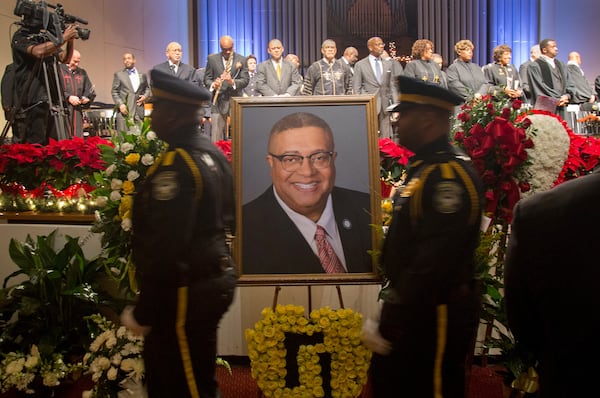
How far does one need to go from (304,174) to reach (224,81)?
19.5ft

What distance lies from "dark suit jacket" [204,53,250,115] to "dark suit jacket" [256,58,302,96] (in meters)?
0.37

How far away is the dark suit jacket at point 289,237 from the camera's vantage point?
2.86 metres

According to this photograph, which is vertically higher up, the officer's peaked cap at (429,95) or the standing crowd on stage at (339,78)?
the standing crowd on stage at (339,78)

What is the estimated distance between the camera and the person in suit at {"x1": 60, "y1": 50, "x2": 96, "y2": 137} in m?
7.50

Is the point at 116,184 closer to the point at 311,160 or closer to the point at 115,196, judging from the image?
the point at 115,196

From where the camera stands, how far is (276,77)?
923 centimetres

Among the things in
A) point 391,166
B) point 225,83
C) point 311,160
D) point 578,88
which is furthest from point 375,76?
point 311,160

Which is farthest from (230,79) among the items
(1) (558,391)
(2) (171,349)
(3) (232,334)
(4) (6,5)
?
(1) (558,391)

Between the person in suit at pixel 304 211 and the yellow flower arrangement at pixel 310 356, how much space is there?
23 cm

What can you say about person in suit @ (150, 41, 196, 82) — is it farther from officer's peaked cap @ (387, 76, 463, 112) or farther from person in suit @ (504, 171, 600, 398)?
person in suit @ (504, 171, 600, 398)

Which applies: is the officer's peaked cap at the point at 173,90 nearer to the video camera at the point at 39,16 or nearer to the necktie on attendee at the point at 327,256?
the necktie on attendee at the point at 327,256

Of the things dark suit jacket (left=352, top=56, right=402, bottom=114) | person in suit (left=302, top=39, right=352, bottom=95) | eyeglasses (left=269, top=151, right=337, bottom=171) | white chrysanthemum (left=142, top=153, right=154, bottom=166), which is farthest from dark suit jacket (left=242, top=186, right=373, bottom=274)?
person in suit (left=302, top=39, right=352, bottom=95)

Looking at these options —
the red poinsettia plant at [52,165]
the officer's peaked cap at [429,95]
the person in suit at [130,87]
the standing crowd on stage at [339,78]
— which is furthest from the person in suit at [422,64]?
the officer's peaked cap at [429,95]

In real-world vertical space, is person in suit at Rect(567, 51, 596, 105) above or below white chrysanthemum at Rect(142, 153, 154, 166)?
above
